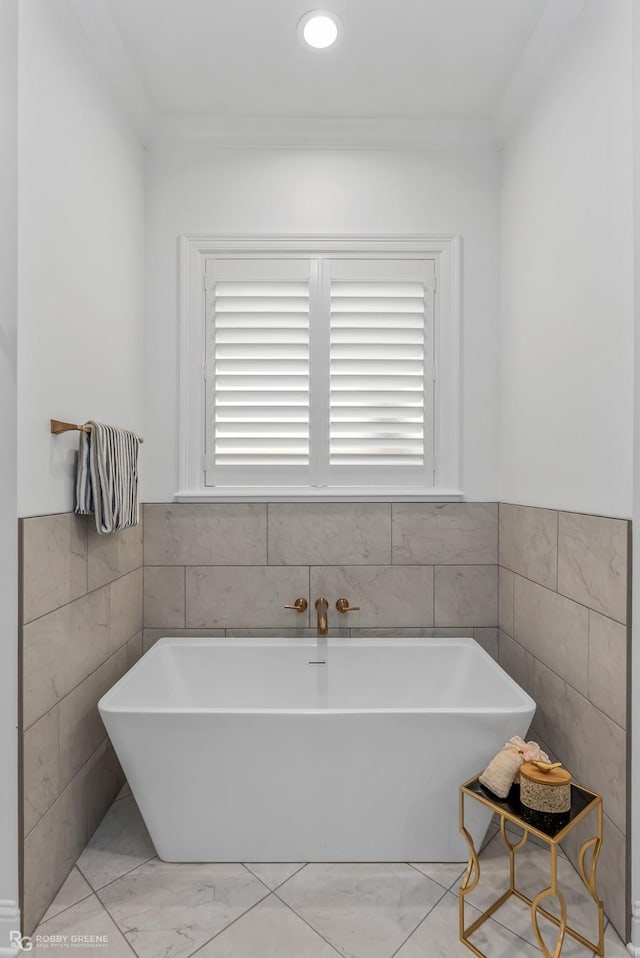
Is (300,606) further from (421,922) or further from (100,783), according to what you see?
(421,922)

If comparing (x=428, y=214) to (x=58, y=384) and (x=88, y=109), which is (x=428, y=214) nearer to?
(x=88, y=109)

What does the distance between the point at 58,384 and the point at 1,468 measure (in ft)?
1.21

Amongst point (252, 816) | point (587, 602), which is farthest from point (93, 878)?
point (587, 602)

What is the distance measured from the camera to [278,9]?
1.92m

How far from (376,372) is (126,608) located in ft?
4.94

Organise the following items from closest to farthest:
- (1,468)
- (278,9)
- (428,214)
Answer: (1,468)
(278,9)
(428,214)

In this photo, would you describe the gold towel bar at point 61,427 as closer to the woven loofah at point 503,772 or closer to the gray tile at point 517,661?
the woven loofah at point 503,772

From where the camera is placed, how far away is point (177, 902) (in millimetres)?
1722

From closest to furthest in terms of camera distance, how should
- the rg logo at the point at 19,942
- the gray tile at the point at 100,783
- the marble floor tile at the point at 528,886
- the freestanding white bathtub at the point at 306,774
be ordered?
the rg logo at the point at 19,942, the marble floor tile at the point at 528,886, the freestanding white bathtub at the point at 306,774, the gray tile at the point at 100,783

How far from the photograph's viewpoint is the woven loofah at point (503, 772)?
1585 mm

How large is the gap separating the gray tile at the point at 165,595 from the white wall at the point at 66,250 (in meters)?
0.72

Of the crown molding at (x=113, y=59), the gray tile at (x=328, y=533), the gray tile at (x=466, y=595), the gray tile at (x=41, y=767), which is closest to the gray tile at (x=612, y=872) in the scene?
the gray tile at (x=466, y=595)

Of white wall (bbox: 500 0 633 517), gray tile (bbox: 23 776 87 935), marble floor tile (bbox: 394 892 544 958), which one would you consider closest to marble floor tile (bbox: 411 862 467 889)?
marble floor tile (bbox: 394 892 544 958)

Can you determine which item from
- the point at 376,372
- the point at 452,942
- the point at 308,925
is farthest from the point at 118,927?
the point at 376,372
